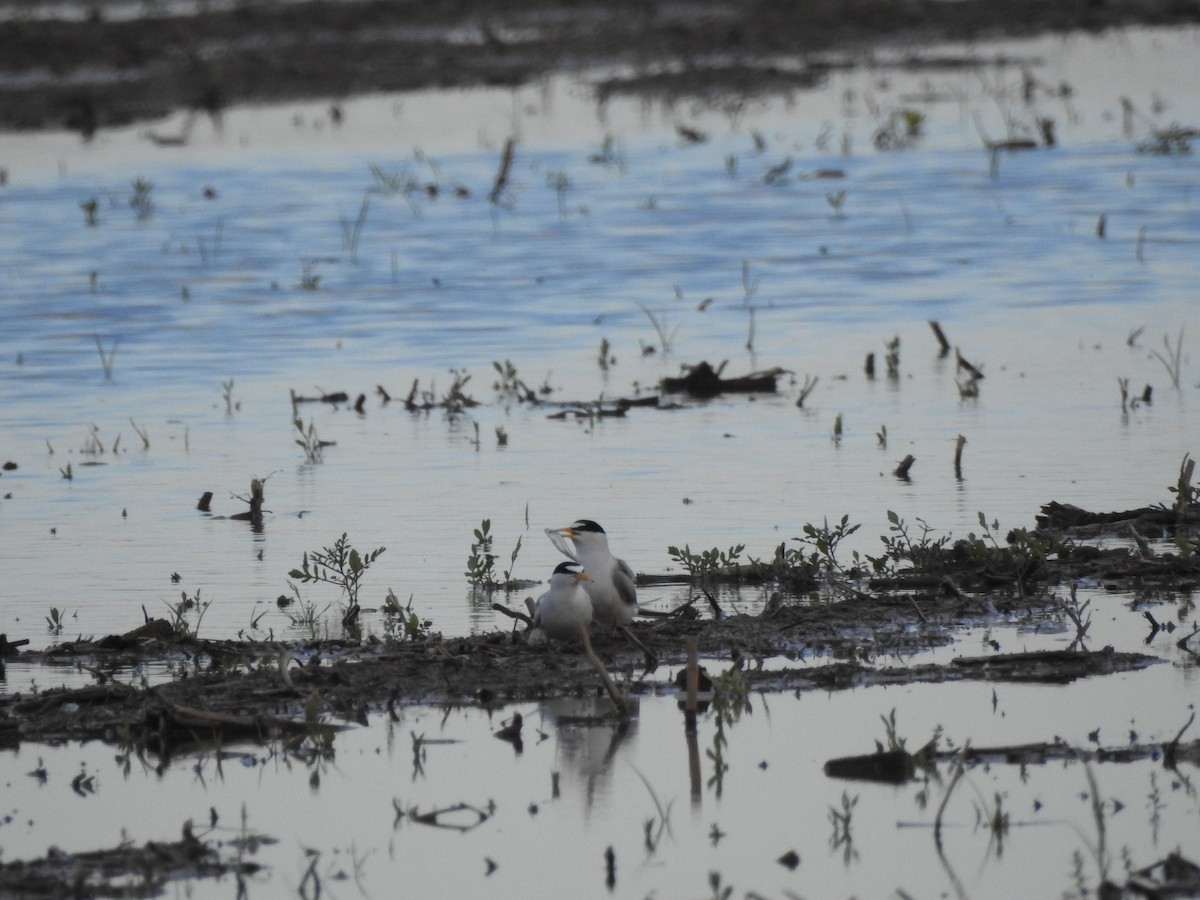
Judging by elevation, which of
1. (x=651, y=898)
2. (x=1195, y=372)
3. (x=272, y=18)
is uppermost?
(x=272, y=18)

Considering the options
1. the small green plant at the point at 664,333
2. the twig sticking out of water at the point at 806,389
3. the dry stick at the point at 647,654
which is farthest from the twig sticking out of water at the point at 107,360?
the dry stick at the point at 647,654

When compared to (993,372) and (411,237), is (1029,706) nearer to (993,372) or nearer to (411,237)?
(993,372)

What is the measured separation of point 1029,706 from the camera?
696 centimetres

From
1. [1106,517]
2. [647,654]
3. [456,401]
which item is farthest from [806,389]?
[647,654]

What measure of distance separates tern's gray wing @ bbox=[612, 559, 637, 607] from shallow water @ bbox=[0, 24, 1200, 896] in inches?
27.3

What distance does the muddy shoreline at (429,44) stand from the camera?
116ft

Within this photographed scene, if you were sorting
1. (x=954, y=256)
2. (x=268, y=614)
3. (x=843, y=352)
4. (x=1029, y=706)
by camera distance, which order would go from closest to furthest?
(x=1029, y=706) → (x=268, y=614) → (x=843, y=352) → (x=954, y=256)

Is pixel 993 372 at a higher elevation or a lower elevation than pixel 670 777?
higher

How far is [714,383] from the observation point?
13703mm

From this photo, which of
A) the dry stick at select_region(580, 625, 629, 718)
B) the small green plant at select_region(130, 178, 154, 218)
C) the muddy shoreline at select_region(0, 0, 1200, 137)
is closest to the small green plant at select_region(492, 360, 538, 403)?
the dry stick at select_region(580, 625, 629, 718)

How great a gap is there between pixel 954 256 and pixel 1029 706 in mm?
13155

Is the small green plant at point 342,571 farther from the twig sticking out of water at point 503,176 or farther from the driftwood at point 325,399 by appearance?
the twig sticking out of water at point 503,176

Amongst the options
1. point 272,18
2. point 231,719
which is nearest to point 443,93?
point 272,18

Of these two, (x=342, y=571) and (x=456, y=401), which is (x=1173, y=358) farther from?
(x=342, y=571)
